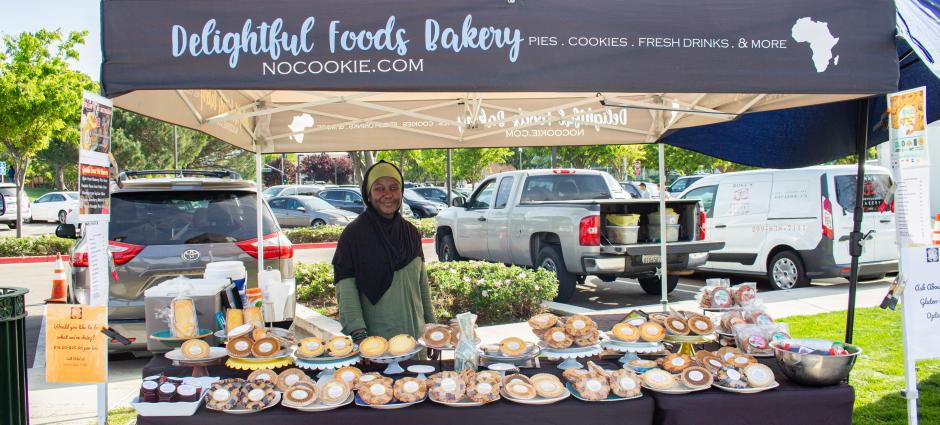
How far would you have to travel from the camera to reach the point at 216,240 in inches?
247

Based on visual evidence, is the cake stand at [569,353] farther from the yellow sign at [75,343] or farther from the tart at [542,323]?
the yellow sign at [75,343]

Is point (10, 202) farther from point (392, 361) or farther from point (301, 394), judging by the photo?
point (301, 394)

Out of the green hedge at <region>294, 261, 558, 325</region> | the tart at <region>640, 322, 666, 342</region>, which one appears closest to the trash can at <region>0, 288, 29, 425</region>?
the tart at <region>640, 322, 666, 342</region>

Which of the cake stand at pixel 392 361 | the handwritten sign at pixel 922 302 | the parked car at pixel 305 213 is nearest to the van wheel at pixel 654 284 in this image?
the handwritten sign at pixel 922 302

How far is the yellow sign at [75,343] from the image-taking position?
3.13 meters

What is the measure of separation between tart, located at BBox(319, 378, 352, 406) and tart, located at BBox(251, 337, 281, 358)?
16.7 inches

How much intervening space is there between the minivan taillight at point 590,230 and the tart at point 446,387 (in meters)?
6.19

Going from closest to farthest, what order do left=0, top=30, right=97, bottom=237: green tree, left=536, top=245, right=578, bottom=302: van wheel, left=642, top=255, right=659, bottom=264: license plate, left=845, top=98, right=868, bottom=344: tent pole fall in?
left=845, top=98, right=868, bottom=344: tent pole → left=642, top=255, right=659, bottom=264: license plate → left=536, top=245, right=578, bottom=302: van wheel → left=0, top=30, right=97, bottom=237: green tree

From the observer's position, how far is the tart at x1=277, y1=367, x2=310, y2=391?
10.4 ft

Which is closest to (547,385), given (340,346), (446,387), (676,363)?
(446,387)

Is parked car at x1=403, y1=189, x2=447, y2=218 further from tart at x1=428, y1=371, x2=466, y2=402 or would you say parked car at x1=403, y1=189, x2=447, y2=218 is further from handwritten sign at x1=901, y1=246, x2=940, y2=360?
tart at x1=428, y1=371, x2=466, y2=402

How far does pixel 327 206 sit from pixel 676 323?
22.2 metres

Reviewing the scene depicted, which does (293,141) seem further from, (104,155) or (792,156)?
(792,156)

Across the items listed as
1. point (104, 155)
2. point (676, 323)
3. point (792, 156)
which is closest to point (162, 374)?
point (104, 155)
